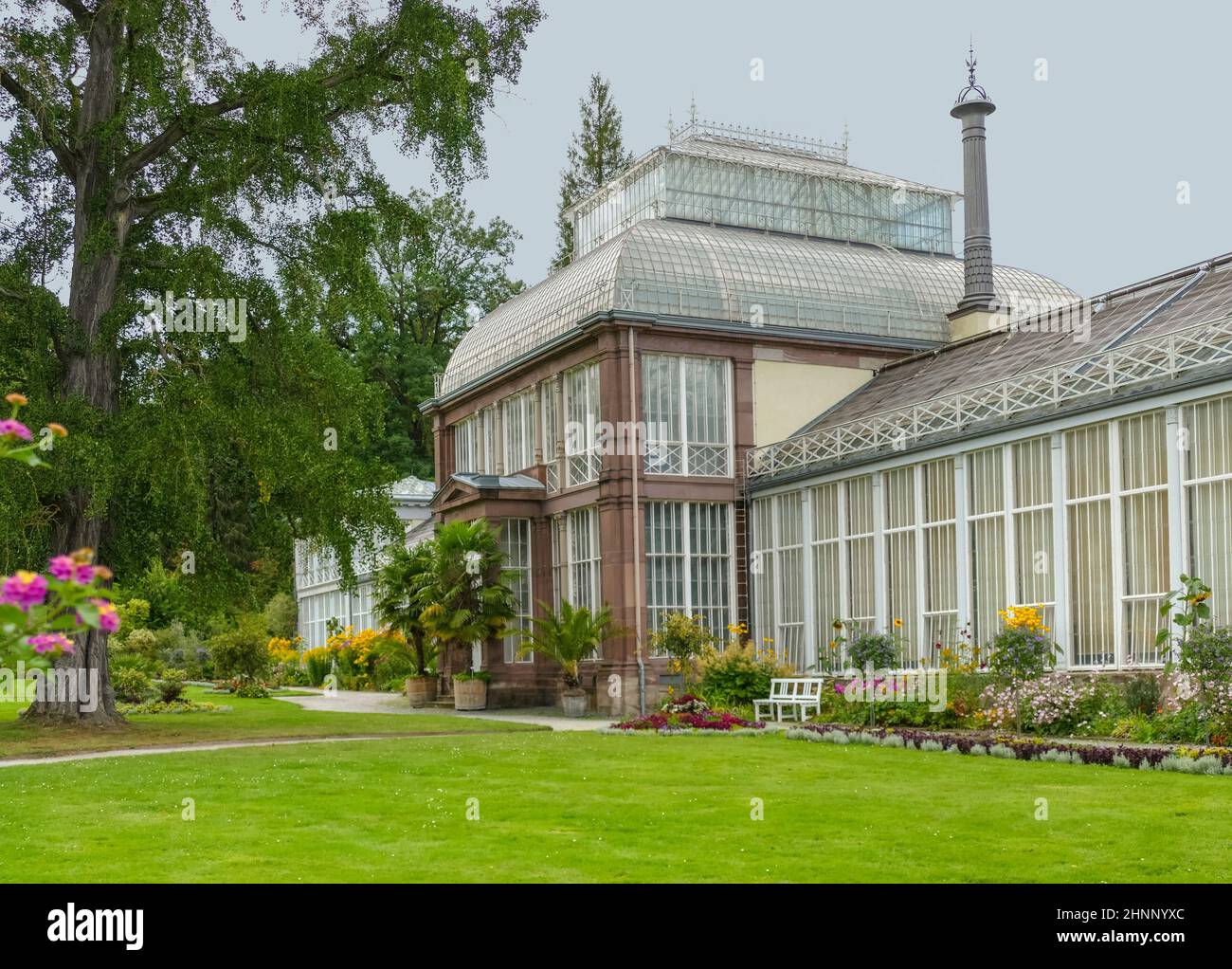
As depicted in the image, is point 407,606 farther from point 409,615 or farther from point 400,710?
point 400,710

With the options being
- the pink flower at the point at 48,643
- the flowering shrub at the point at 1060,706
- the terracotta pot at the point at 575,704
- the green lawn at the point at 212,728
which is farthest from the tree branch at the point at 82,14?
the pink flower at the point at 48,643

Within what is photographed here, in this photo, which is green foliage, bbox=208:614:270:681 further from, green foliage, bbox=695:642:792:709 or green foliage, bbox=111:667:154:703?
green foliage, bbox=695:642:792:709

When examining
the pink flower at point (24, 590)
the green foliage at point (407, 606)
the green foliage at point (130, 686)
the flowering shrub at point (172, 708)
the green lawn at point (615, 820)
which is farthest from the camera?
the green foliage at point (130, 686)

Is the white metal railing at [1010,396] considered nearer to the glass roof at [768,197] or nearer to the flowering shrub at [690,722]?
the flowering shrub at [690,722]

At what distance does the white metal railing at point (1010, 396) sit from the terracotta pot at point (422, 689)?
28.8 ft

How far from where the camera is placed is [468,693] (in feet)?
96.9

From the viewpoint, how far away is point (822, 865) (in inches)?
347

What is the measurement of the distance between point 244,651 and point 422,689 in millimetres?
8617

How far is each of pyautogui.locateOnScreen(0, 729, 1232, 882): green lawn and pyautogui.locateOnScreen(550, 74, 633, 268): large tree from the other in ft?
132

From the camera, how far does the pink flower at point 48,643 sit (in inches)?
165

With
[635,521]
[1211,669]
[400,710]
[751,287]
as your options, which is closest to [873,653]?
[1211,669]

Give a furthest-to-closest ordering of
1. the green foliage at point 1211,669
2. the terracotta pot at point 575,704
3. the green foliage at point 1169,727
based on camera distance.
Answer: the terracotta pot at point 575,704 < the green foliage at point 1169,727 < the green foliage at point 1211,669

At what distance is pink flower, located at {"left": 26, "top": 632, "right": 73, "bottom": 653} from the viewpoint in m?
4.18

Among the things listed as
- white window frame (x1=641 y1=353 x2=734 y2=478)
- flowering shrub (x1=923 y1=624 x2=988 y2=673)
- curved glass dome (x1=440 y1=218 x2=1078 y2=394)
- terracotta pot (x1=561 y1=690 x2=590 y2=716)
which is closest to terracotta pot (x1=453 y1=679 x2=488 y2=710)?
terracotta pot (x1=561 y1=690 x2=590 y2=716)
